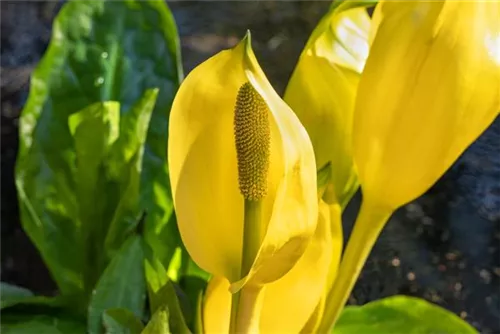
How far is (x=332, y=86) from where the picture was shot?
0.38 m

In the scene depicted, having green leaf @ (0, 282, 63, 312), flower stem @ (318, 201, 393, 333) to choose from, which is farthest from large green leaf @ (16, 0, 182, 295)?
flower stem @ (318, 201, 393, 333)

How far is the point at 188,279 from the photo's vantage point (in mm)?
444

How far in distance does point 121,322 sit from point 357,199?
30cm

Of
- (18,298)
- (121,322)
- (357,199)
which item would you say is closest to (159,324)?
(121,322)

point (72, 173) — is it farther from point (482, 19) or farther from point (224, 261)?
point (482, 19)

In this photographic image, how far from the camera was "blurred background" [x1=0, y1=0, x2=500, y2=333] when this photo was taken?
1.93 ft

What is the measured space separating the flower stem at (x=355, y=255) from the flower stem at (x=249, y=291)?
5 cm

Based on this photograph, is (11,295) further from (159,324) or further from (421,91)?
(421,91)

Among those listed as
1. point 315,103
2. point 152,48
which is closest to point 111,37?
point 152,48

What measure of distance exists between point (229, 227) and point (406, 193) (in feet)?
0.27

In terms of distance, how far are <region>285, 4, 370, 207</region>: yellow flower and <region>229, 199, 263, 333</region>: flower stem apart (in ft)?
0.25

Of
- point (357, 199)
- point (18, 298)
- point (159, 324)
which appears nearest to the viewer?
point (159, 324)

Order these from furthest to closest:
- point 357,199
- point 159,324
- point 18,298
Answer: point 357,199 → point 18,298 → point 159,324

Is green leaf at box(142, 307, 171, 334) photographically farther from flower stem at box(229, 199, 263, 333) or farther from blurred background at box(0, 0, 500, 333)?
blurred background at box(0, 0, 500, 333)
